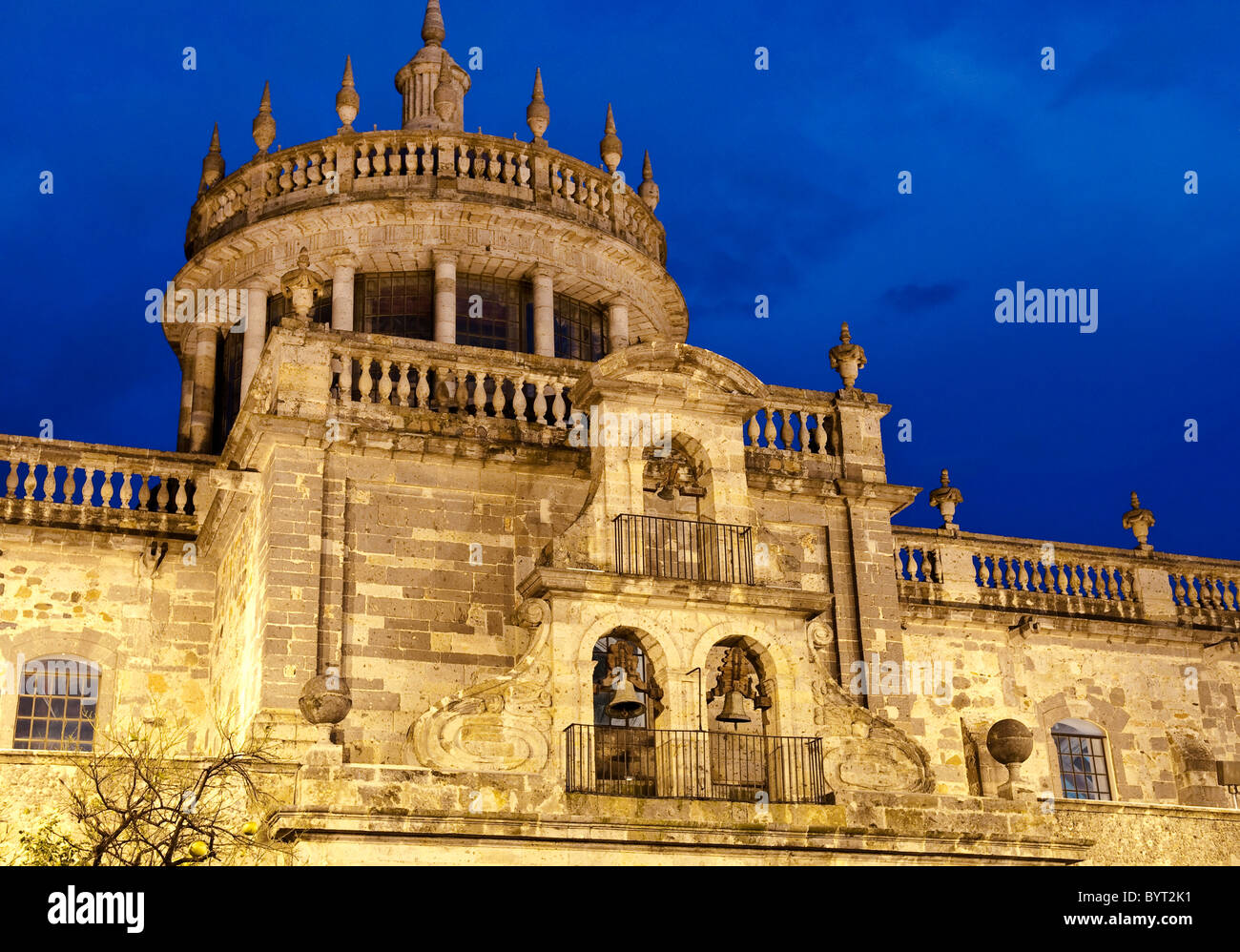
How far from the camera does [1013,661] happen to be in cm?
2394

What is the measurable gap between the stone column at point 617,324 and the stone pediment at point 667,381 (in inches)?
311

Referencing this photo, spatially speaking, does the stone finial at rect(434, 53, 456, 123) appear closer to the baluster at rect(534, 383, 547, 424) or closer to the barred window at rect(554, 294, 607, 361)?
the barred window at rect(554, 294, 607, 361)

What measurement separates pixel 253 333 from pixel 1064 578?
526 inches

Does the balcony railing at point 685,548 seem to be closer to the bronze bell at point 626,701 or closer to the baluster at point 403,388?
the bronze bell at point 626,701

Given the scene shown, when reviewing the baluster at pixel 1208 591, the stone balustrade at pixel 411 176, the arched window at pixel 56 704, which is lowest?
the arched window at pixel 56 704

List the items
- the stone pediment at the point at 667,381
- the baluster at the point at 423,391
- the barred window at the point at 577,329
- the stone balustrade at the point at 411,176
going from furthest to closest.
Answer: the barred window at the point at 577,329
the stone balustrade at the point at 411,176
the baluster at the point at 423,391
the stone pediment at the point at 667,381

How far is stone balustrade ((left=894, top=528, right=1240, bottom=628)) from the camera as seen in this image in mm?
23953

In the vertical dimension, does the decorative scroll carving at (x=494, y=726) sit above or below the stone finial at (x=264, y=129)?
below

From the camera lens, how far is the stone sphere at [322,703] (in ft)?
49.4

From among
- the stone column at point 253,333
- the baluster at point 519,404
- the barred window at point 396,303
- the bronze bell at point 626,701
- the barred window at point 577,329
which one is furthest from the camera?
the barred window at point 577,329

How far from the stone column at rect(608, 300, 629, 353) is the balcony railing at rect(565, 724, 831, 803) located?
32.7 ft

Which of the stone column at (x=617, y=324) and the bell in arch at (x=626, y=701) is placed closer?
the bell in arch at (x=626, y=701)

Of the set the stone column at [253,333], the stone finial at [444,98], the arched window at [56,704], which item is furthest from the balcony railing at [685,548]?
the stone finial at [444,98]

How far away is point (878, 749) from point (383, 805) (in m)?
5.61
